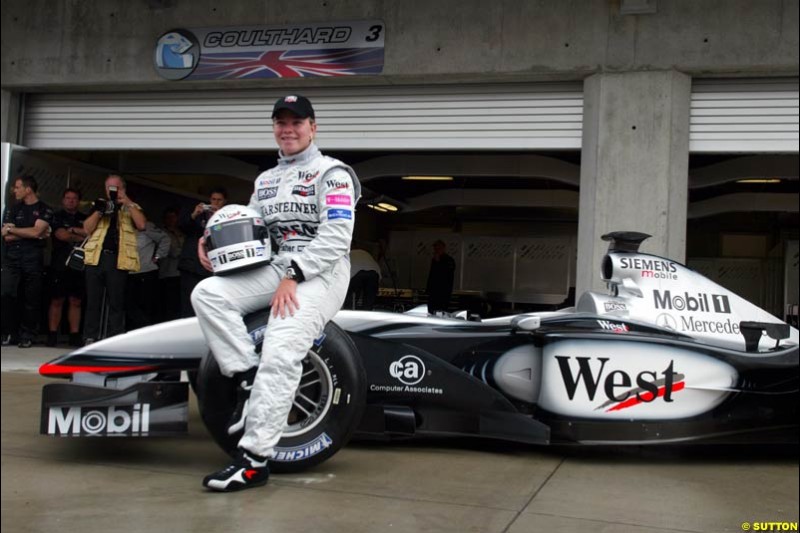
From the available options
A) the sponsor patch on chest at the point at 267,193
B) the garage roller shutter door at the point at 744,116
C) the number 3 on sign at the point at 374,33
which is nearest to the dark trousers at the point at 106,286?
the number 3 on sign at the point at 374,33

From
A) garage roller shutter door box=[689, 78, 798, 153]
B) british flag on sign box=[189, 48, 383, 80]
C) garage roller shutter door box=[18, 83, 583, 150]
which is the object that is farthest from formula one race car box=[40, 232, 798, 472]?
british flag on sign box=[189, 48, 383, 80]

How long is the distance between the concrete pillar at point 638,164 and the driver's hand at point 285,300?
4389 millimetres

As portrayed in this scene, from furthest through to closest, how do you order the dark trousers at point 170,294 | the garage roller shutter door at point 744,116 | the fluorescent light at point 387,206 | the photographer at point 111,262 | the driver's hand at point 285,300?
the fluorescent light at point 387,206 < the dark trousers at point 170,294 < the photographer at point 111,262 < the garage roller shutter door at point 744,116 < the driver's hand at point 285,300

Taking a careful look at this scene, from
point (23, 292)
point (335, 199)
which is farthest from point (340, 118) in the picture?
point (335, 199)

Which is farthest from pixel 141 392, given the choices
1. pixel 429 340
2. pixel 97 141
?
pixel 97 141

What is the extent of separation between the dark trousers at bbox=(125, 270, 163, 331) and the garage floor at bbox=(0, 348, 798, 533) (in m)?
3.89

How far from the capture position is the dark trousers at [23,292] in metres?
8.53

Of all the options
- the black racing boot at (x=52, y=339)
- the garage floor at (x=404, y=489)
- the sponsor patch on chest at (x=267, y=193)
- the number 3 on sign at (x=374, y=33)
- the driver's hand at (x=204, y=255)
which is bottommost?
the garage floor at (x=404, y=489)

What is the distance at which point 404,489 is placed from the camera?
3.52 m

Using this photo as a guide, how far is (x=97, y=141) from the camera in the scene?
30.8ft

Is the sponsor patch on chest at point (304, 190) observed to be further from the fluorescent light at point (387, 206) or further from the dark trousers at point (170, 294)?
the fluorescent light at point (387, 206)

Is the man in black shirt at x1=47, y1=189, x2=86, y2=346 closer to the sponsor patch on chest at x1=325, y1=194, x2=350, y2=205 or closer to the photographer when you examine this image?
the photographer

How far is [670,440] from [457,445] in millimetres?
1111

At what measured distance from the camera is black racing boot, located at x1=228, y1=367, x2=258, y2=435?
359 cm
